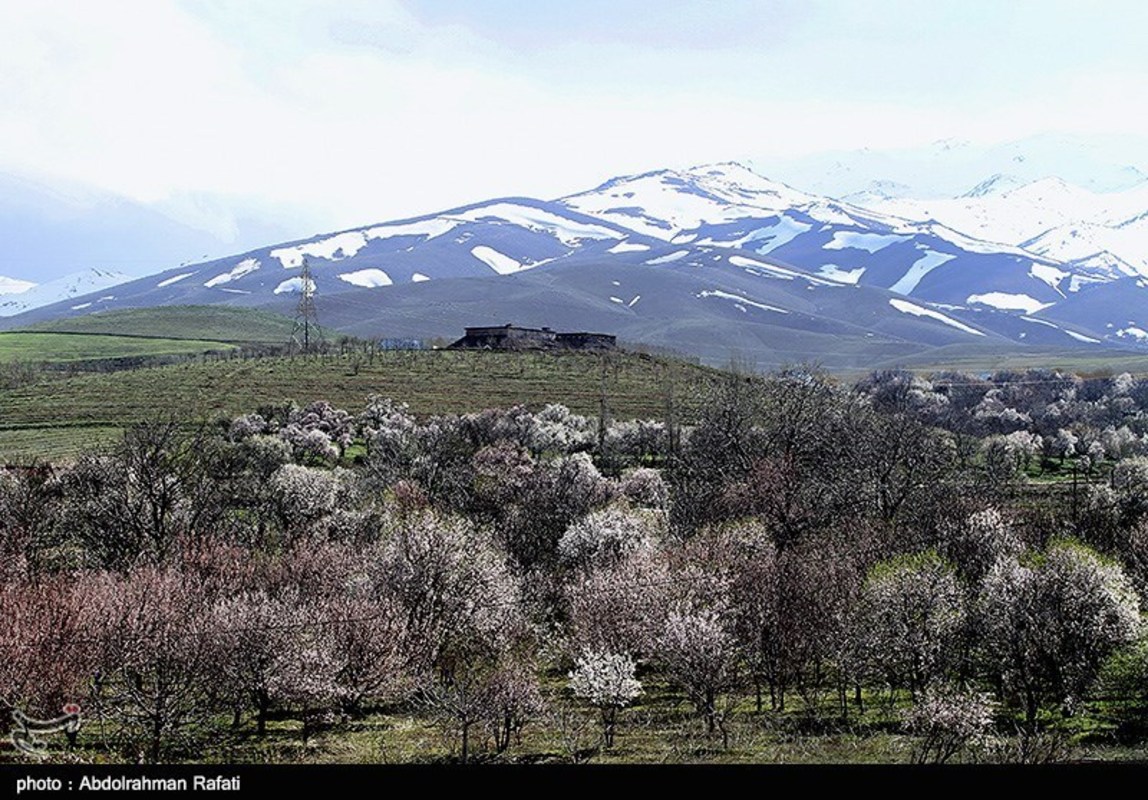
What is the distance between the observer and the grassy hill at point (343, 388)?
5335 inches

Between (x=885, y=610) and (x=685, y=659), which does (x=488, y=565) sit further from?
(x=885, y=610)

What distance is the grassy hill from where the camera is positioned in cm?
13550

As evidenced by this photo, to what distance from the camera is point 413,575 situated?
47.8 m

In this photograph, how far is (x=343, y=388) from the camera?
15612cm

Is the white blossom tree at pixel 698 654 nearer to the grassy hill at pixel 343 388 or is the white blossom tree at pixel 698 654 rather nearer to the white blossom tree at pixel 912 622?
the white blossom tree at pixel 912 622

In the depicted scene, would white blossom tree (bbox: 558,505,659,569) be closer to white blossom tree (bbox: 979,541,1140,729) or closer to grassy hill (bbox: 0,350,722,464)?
white blossom tree (bbox: 979,541,1140,729)

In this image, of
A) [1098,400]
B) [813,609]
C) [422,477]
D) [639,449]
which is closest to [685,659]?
[813,609]

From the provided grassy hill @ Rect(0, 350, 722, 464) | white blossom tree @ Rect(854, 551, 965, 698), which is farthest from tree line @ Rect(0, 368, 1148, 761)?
grassy hill @ Rect(0, 350, 722, 464)

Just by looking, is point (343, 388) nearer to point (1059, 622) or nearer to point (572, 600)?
point (572, 600)

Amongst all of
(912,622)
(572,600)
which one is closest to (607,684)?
(912,622)

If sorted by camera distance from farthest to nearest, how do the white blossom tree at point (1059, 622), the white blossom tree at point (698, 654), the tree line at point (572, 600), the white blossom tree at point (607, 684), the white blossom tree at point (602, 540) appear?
1. the white blossom tree at point (602, 540)
2. the white blossom tree at point (698, 654)
3. the white blossom tree at point (1059, 622)
4. the tree line at point (572, 600)
5. the white blossom tree at point (607, 684)

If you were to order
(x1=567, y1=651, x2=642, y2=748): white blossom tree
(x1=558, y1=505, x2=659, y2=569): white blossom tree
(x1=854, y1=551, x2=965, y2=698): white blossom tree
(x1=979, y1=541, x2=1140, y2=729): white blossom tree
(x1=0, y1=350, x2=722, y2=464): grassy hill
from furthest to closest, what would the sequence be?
(x1=0, y1=350, x2=722, y2=464): grassy hill < (x1=558, y1=505, x2=659, y2=569): white blossom tree < (x1=854, y1=551, x2=965, y2=698): white blossom tree < (x1=979, y1=541, x2=1140, y2=729): white blossom tree < (x1=567, y1=651, x2=642, y2=748): white blossom tree

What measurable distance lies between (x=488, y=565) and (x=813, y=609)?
1727 cm

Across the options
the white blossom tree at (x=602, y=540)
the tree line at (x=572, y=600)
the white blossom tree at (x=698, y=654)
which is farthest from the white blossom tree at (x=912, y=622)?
the white blossom tree at (x=602, y=540)
